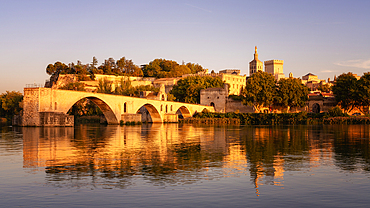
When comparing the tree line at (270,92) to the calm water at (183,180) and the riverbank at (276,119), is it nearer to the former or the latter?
the riverbank at (276,119)

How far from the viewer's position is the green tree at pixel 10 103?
71.9 m

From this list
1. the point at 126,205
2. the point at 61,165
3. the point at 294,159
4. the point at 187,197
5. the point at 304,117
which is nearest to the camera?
the point at 126,205

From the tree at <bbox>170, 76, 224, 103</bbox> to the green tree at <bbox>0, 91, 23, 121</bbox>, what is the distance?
42.5 m

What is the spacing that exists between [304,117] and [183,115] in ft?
91.6

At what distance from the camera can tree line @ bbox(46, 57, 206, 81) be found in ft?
422

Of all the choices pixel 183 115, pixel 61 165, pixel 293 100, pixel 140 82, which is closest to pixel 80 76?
pixel 140 82

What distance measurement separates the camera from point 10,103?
237 ft

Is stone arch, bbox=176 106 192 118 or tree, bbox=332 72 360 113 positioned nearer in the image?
tree, bbox=332 72 360 113

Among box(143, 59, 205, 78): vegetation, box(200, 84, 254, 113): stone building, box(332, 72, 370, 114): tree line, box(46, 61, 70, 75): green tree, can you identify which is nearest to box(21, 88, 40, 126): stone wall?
box(200, 84, 254, 113): stone building

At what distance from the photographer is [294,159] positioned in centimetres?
1709

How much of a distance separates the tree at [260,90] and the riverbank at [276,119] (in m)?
7.74

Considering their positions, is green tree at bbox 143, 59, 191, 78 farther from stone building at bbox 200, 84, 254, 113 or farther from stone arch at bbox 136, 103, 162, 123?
stone arch at bbox 136, 103, 162, 123

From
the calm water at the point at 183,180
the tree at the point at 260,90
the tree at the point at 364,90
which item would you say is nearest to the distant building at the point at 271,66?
the tree at the point at 260,90

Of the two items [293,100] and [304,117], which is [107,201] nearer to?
[304,117]
